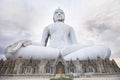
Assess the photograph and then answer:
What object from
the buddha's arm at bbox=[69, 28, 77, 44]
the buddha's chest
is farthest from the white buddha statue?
the buddha's arm at bbox=[69, 28, 77, 44]

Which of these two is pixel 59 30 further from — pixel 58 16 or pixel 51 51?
pixel 51 51

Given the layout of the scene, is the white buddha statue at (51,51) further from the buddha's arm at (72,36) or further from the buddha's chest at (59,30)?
the buddha's arm at (72,36)

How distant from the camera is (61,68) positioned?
13320 millimetres

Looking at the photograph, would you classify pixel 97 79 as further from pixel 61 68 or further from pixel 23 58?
pixel 23 58

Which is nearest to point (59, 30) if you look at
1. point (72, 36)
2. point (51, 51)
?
point (72, 36)

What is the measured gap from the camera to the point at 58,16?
57.6ft

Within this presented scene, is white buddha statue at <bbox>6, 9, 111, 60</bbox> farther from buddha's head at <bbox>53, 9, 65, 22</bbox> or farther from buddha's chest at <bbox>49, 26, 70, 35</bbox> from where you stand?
buddha's head at <bbox>53, 9, 65, 22</bbox>

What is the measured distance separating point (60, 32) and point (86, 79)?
5.89 meters

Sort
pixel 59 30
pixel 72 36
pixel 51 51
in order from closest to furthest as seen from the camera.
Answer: pixel 51 51
pixel 59 30
pixel 72 36

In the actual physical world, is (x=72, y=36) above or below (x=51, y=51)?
above

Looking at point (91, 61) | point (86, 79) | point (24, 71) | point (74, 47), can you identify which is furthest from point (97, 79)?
point (24, 71)

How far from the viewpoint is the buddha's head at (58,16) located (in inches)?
690

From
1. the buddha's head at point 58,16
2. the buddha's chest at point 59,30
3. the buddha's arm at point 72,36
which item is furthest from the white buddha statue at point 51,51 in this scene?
the buddha's head at point 58,16

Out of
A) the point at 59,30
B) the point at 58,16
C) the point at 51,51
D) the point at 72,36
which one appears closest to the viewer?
the point at 51,51
